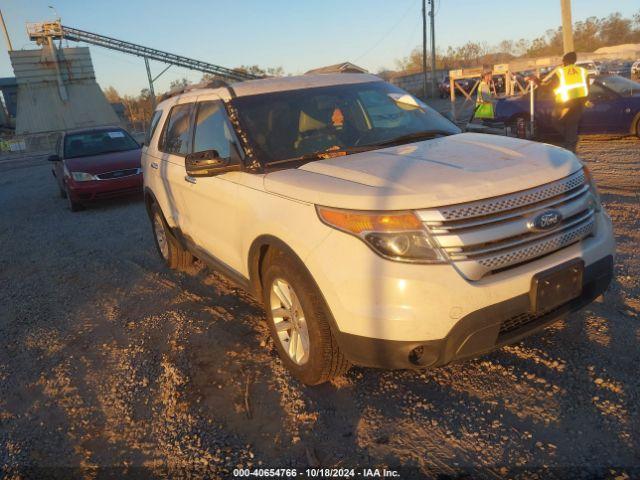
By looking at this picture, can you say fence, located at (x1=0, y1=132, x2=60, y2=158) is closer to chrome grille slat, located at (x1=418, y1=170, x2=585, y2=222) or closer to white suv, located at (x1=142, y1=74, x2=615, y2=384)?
white suv, located at (x1=142, y1=74, x2=615, y2=384)

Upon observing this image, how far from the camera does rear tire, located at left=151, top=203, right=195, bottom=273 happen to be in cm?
539

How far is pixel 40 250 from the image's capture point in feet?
24.3

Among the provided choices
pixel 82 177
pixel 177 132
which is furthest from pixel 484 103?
pixel 177 132

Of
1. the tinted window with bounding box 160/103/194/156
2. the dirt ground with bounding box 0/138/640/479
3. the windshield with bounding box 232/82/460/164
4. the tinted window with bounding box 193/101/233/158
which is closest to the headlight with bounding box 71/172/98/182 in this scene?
the tinted window with bounding box 160/103/194/156

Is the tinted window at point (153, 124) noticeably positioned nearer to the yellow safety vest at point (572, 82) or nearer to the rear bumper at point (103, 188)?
the rear bumper at point (103, 188)

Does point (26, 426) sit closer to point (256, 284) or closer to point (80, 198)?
point (256, 284)

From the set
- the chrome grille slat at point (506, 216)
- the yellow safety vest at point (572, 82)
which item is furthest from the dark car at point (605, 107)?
the chrome grille slat at point (506, 216)

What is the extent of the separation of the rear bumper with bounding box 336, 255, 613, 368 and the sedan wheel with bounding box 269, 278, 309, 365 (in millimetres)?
393

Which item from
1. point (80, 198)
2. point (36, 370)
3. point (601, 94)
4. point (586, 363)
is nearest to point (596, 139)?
point (601, 94)

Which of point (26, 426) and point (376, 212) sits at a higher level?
point (376, 212)

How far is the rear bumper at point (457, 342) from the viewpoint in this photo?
8.01 ft

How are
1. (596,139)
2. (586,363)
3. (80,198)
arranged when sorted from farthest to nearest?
(596,139)
(80,198)
(586,363)

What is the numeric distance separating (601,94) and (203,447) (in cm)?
1164

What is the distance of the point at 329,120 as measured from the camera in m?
3.86
